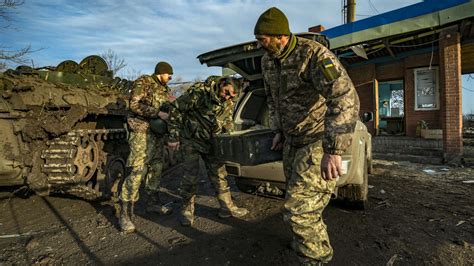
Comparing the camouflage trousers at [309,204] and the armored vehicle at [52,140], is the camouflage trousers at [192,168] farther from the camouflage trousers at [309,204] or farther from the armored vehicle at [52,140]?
the armored vehicle at [52,140]

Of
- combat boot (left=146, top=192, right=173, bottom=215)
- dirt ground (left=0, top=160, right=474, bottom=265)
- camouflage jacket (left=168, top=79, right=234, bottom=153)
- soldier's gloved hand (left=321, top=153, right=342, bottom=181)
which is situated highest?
camouflage jacket (left=168, top=79, right=234, bottom=153)

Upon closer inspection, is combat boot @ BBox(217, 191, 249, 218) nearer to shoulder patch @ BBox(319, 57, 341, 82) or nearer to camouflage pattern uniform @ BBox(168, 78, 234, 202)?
camouflage pattern uniform @ BBox(168, 78, 234, 202)

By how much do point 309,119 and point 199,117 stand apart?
1.94 metres

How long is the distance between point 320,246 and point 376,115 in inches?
432

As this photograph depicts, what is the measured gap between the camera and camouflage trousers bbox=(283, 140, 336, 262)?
2363 millimetres

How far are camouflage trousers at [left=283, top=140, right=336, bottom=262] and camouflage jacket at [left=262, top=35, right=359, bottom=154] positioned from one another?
17 centimetres

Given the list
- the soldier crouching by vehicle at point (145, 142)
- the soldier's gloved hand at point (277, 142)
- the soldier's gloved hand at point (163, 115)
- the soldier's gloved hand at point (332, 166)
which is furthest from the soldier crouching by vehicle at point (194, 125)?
the soldier's gloved hand at point (332, 166)

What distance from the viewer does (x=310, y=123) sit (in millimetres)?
2543

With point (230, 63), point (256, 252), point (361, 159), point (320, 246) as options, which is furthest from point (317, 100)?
point (230, 63)

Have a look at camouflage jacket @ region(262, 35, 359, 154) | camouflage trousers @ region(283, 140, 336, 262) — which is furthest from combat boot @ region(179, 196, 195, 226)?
camouflage trousers @ region(283, 140, 336, 262)

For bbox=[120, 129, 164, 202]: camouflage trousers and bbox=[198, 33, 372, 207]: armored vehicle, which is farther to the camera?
bbox=[120, 129, 164, 202]: camouflage trousers

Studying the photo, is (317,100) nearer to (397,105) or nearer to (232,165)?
(232,165)

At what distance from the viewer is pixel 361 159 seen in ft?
14.0

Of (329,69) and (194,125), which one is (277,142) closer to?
(329,69)
